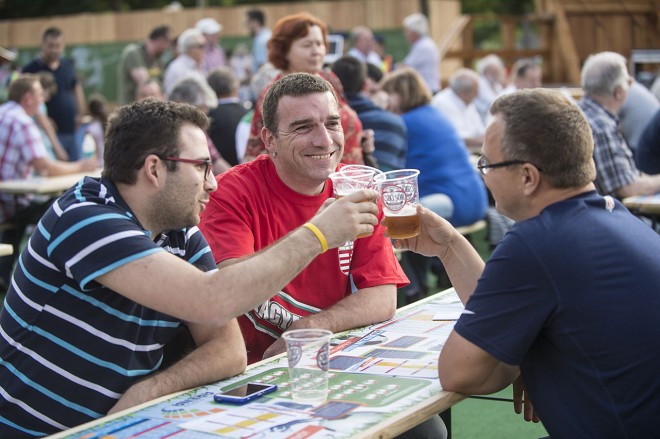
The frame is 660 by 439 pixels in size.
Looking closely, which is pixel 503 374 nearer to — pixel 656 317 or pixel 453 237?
pixel 656 317

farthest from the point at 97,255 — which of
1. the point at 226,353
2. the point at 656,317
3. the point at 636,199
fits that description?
the point at 636,199

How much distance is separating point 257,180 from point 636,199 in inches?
121

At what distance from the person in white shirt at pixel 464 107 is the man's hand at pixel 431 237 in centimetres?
629

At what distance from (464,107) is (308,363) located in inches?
293

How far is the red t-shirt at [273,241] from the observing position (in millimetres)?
2951

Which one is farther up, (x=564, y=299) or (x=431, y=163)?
(x=564, y=299)

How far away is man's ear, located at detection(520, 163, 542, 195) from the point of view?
222cm

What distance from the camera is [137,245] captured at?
7.11 feet

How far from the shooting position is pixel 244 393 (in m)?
2.21

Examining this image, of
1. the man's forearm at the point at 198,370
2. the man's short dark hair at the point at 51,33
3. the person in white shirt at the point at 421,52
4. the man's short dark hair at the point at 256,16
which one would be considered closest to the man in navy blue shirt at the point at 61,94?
the man's short dark hair at the point at 51,33

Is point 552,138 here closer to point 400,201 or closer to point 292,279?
point 400,201

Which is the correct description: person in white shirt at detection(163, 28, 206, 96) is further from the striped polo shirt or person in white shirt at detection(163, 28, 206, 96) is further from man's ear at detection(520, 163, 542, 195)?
man's ear at detection(520, 163, 542, 195)

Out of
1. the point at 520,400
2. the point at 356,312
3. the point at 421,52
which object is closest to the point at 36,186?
the point at 356,312

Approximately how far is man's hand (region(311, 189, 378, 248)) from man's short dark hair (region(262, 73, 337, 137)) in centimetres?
73
